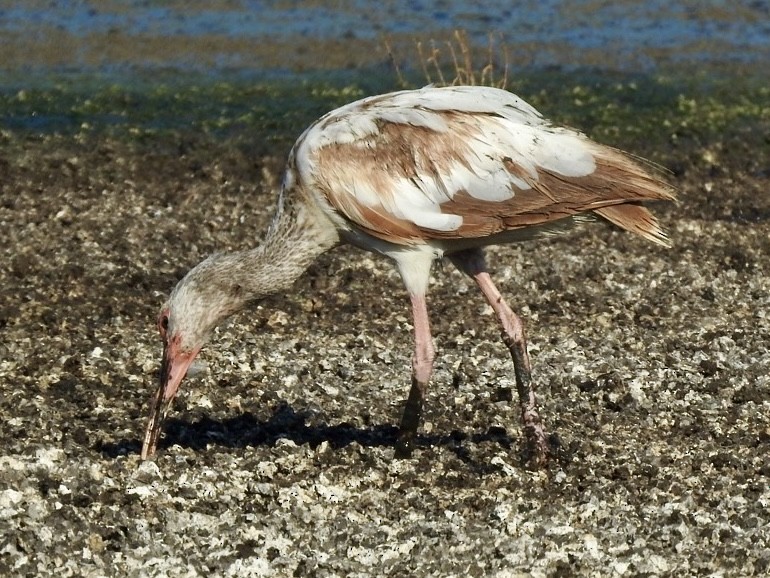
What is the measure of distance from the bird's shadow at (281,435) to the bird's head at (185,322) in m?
0.37

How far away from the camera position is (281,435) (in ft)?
26.2

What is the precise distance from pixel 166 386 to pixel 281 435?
2.67ft

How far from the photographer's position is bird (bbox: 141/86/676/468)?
7027 millimetres

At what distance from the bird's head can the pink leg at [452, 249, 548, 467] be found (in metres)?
1.20

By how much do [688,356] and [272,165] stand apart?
5.25 meters

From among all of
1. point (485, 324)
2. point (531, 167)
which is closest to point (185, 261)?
point (485, 324)

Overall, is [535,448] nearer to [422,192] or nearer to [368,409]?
[368,409]

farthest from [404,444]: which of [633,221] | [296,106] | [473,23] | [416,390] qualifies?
[473,23]

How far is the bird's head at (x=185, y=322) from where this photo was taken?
737 cm

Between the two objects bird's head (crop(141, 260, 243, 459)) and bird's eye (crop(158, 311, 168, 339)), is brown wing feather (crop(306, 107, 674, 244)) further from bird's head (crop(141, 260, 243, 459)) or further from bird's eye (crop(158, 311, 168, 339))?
bird's eye (crop(158, 311, 168, 339))

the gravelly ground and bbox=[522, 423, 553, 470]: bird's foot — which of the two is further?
bbox=[522, 423, 553, 470]: bird's foot

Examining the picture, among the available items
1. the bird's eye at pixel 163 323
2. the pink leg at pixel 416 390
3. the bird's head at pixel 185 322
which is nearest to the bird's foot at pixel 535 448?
the pink leg at pixel 416 390

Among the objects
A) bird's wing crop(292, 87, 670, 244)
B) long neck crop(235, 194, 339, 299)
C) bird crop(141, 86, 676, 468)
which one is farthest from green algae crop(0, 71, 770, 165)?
bird's wing crop(292, 87, 670, 244)

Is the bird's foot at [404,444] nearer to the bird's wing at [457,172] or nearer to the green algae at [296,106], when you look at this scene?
the bird's wing at [457,172]
